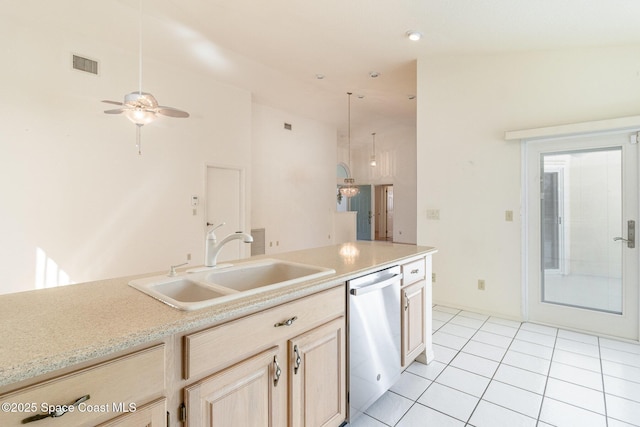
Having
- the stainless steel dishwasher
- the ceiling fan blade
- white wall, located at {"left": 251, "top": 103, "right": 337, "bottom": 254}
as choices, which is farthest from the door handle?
white wall, located at {"left": 251, "top": 103, "right": 337, "bottom": 254}

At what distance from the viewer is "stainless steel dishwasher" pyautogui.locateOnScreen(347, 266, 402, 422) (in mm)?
1625

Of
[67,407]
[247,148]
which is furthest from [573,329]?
[247,148]

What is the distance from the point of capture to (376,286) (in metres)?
1.74

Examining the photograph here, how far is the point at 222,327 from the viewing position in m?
1.05

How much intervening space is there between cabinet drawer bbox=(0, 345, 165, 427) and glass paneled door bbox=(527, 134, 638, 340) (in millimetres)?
3709

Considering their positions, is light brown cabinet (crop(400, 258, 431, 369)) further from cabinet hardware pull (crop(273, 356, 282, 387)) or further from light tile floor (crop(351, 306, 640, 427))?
cabinet hardware pull (crop(273, 356, 282, 387))

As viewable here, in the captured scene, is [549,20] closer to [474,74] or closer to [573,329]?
[474,74]

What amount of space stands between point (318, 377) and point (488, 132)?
3309mm

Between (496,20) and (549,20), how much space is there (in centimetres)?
42

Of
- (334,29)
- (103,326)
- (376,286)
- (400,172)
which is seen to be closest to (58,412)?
(103,326)

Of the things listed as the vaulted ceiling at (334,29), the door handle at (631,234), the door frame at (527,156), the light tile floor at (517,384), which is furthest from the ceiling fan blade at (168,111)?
the door handle at (631,234)

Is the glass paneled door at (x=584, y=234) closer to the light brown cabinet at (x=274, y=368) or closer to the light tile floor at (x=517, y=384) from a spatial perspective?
the light tile floor at (x=517, y=384)

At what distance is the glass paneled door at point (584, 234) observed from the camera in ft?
9.39

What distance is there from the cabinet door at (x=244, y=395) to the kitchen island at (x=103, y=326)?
0.06 meters
